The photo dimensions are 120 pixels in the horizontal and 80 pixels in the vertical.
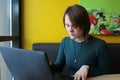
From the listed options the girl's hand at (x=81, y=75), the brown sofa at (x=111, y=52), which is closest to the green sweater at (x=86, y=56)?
the girl's hand at (x=81, y=75)

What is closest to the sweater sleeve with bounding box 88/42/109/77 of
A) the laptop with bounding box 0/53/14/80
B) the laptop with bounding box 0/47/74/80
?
the laptop with bounding box 0/47/74/80

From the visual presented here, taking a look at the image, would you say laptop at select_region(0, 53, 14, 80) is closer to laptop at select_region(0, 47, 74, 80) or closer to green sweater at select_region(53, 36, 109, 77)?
green sweater at select_region(53, 36, 109, 77)

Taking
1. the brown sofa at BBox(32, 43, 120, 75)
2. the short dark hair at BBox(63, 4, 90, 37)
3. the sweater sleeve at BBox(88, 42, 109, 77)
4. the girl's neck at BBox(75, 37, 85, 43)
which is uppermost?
the short dark hair at BBox(63, 4, 90, 37)

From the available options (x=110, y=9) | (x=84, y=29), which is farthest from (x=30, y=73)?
(x=110, y=9)

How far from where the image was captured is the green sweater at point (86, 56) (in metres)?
1.37

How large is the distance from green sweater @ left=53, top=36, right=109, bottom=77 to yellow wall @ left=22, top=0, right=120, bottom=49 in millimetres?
891

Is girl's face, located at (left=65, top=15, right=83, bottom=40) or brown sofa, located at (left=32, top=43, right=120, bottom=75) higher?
girl's face, located at (left=65, top=15, right=83, bottom=40)

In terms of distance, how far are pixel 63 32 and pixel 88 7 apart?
39 centimetres

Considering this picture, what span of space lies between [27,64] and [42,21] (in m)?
1.46

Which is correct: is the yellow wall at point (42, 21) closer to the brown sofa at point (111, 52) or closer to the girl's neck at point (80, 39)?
the brown sofa at point (111, 52)

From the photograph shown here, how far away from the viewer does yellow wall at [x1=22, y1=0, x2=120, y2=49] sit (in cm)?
238

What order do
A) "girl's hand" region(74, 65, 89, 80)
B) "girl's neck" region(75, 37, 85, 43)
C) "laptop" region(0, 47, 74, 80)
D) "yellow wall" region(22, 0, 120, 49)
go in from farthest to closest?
"yellow wall" region(22, 0, 120, 49), "girl's neck" region(75, 37, 85, 43), "girl's hand" region(74, 65, 89, 80), "laptop" region(0, 47, 74, 80)

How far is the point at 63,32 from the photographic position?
7.84 ft

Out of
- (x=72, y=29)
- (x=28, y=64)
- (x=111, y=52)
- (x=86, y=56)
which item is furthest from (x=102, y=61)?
(x=111, y=52)
